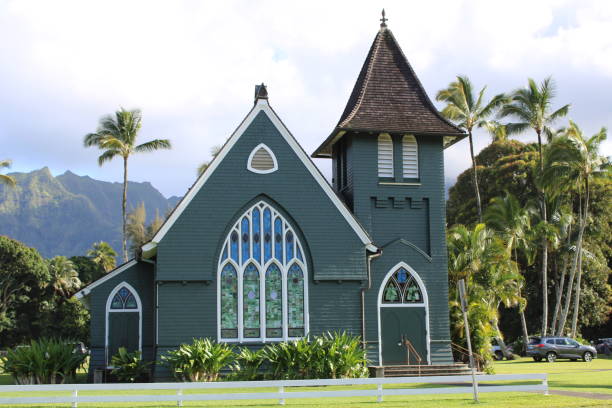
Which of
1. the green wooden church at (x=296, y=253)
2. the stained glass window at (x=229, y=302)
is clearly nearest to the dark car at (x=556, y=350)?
the green wooden church at (x=296, y=253)

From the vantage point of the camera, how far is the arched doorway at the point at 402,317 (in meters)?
25.9

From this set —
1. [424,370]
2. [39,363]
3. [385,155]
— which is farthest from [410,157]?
[39,363]

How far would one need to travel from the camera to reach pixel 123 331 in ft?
86.6

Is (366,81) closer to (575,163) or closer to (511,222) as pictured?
(575,163)

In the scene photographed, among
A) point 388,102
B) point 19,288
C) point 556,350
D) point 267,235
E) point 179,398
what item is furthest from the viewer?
point 19,288

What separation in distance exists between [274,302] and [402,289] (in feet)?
15.5

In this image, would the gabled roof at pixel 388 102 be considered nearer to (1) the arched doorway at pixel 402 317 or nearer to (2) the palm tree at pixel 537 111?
(1) the arched doorway at pixel 402 317

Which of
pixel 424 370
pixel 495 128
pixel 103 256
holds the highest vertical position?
pixel 495 128

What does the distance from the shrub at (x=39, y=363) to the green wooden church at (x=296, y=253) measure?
2249 mm

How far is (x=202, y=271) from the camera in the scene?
79.7ft

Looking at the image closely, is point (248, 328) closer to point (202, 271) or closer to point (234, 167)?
point (202, 271)

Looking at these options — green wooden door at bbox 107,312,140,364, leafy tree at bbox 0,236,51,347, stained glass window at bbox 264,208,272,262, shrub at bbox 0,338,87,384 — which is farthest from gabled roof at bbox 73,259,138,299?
leafy tree at bbox 0,236,51,347

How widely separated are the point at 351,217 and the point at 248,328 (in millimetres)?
5025

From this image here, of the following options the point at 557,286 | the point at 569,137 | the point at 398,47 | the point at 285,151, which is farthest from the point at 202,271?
the point at 557,286
